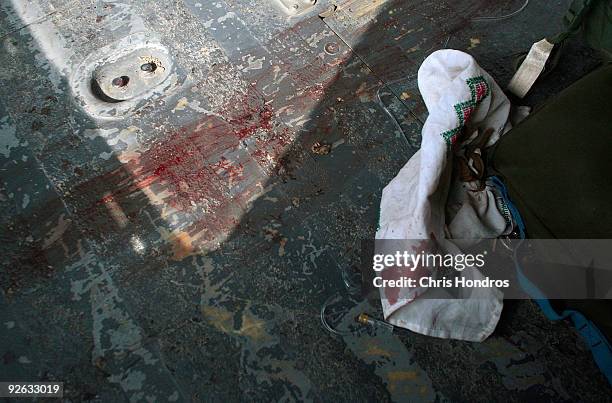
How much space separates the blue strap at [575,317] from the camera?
1356mm

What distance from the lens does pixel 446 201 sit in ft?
5.28

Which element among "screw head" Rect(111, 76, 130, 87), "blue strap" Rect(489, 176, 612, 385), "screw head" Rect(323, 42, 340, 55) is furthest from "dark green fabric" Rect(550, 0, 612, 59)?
"screw head" Rect(111, 76, 130, 87)

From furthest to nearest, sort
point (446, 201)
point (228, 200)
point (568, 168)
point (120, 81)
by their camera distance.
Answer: point (120, 81)
point (228, 200)
point (446, 201)
point (568, 168)

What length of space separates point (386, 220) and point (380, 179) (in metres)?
0.21

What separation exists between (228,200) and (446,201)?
2.47ft

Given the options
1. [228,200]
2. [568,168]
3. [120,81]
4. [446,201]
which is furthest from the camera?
[120,81]

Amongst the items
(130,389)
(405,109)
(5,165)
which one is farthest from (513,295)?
(5,165)

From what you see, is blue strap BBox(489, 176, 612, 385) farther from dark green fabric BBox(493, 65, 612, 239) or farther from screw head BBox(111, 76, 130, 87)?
screw head BBox(111, 76, 130, 87)

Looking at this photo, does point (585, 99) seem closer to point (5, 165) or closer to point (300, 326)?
point (300, 326)

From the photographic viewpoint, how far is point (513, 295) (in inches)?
60.8

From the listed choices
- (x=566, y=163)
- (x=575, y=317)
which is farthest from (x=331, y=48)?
(x=575, y=317)

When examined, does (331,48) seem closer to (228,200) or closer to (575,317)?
(228,200)

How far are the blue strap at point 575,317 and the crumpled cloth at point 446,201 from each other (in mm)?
65

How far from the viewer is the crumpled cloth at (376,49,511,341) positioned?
4.84 feet
